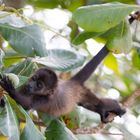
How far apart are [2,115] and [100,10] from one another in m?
0.35

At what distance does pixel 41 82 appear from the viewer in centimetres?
157

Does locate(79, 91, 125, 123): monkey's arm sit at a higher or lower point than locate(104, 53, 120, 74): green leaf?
lower

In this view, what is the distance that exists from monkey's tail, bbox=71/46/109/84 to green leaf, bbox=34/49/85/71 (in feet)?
0.33

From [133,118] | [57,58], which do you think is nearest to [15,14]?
[57,58]

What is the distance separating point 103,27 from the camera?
1.16 metres

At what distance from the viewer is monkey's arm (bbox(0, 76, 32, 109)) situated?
1219 mm

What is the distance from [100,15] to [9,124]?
36 centimetres

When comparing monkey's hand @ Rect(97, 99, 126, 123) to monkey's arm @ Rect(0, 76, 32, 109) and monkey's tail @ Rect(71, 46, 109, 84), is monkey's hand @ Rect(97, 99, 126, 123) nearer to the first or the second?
monkey's tail @ Rect(71, 46, 109, 84)

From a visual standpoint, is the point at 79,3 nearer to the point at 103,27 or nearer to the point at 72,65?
the point at 72,65

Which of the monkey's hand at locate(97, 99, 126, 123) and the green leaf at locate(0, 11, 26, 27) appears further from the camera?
the monkey's hand at locate(97, 99, 126, 123)

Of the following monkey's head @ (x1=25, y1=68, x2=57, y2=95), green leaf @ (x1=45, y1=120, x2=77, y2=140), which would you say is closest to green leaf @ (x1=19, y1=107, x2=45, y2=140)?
green leaf @ (x1=45, y1=120, x2=77, y2=140)

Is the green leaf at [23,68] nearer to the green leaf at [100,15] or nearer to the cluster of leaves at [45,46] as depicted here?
the cluster of leaves at [45,46]


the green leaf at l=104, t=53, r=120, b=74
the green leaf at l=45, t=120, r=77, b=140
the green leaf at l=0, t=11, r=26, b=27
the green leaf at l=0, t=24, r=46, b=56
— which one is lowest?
the green leaf at l=104, t=53, r=120, b=74

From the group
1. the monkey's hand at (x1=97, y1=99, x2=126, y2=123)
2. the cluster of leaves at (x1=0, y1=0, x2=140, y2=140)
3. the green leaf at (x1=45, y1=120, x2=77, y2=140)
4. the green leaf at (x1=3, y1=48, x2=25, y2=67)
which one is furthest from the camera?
the monkey's hand at (x1=97, y1=99, x2=126, y2=123)
